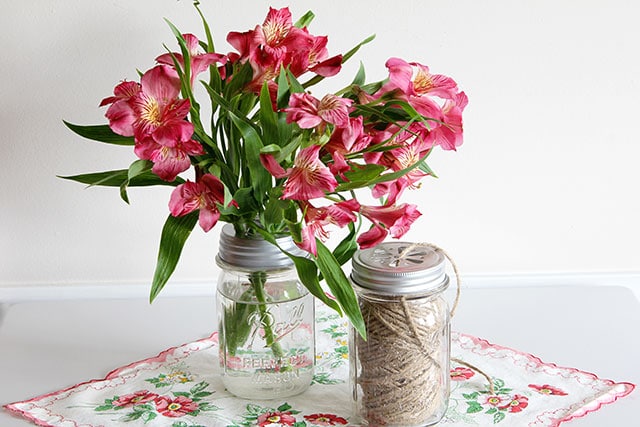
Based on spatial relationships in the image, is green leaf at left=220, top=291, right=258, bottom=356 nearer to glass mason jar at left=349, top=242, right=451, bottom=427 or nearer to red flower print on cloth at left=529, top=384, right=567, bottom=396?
glass mason jar at left=349, top=242, right=451, bottom=427

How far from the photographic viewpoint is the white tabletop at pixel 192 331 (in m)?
1.33

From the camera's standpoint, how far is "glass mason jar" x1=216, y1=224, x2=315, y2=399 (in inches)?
47.6

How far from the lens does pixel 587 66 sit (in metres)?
1.57

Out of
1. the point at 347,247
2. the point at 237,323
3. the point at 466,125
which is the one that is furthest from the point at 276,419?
the point at 466,125

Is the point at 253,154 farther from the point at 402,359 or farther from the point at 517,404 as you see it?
the point at 517,404

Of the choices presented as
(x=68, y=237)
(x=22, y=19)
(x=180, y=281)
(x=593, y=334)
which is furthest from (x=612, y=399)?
(x=22, y=19)

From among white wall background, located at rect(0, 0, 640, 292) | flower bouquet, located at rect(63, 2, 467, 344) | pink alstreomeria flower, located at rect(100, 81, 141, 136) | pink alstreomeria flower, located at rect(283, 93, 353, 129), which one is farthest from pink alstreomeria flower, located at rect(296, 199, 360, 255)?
white wall background, located at rect(0, 0, 640, 292)

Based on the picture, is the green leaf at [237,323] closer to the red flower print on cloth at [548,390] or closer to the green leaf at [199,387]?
the green leaf at [199,387]

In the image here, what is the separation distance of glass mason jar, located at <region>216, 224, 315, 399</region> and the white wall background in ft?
1.32

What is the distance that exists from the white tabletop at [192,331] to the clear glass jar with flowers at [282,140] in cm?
31

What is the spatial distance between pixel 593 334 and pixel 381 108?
0.57 m

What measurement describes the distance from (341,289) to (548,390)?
362mm

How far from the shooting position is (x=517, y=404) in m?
1.22

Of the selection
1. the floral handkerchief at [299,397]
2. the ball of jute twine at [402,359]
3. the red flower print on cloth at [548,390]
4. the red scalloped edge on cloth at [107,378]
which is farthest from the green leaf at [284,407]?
the red flower print on cloth at [548,390]
